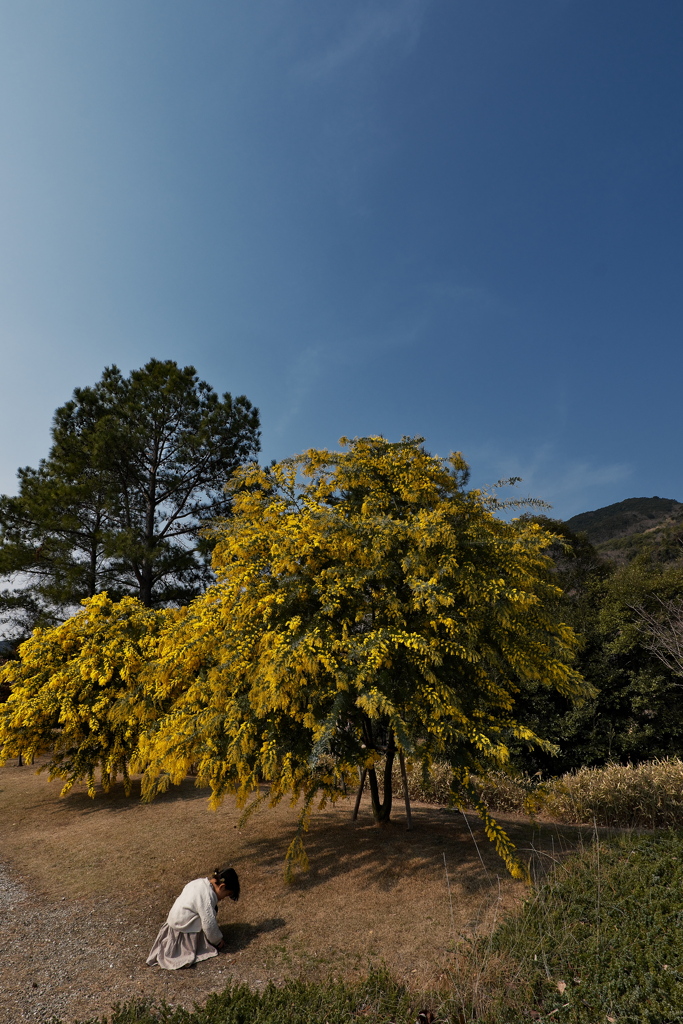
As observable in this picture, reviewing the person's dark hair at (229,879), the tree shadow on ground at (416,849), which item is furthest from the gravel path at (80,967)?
the tree shadow on ground at (416,849)

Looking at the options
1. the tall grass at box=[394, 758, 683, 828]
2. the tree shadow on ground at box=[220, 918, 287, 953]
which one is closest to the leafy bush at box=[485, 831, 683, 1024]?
the tall grass at box=[394, 758, 683, 828]

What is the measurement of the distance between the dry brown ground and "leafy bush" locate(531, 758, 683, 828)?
0.64 meters

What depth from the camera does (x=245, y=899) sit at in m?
6.48

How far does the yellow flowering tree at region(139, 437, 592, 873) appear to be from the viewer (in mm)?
5758

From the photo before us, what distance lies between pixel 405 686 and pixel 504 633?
4.35ft

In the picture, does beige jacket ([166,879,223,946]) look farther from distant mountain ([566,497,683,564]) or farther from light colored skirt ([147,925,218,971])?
distant mountain ([566,497,683,564])

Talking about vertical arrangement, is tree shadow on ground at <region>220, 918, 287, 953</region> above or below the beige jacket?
below

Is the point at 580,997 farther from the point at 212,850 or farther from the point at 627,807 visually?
the point at 212,850

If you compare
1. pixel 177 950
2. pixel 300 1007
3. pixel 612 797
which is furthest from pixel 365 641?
pixel 612 797

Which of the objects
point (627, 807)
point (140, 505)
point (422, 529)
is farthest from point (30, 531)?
point (627, 807)

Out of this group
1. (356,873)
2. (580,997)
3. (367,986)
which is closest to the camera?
(580,997)

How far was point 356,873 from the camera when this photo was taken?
682 centimetres

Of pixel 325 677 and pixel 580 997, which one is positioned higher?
pixel 325 677

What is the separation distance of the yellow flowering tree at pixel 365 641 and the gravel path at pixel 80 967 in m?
1.69
